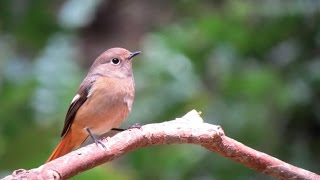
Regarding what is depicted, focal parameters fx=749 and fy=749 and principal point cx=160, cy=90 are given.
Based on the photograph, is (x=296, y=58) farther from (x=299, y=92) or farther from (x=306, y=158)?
(x=306, y=158)

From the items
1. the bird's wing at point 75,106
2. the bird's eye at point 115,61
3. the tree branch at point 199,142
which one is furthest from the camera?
the bird's eye at point 115,61

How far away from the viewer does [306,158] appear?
4312mm

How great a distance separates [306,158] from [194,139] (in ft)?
6.62

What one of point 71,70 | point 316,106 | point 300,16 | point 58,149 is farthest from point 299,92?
point 58,149

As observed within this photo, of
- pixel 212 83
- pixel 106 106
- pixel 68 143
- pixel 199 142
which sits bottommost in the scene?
pixel 199 142

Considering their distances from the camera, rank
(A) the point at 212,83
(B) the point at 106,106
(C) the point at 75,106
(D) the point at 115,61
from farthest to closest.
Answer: (A) the point at 212,83 → (D) the point at 115,61 → (C) the point at 75,106 → (B) the point at 106,106

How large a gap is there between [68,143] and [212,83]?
1549mm

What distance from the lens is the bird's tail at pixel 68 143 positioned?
3205 millimetres

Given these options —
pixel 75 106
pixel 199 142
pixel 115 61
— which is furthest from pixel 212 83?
pixel 199 142

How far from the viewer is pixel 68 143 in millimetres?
3262

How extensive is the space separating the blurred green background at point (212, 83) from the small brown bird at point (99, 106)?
634 millimetres

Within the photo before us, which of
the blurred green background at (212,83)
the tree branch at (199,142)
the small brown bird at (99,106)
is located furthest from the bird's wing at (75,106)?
the tree branch at (199,142)

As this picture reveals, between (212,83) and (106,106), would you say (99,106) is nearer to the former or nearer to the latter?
(106,106)

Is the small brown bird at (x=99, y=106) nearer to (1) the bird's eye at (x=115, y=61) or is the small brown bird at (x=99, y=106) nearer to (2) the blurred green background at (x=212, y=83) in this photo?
(1) the bird's eye at (x=115, y=61)
